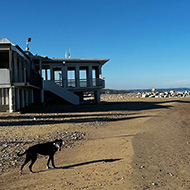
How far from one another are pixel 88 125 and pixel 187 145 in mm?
Answer: 6037

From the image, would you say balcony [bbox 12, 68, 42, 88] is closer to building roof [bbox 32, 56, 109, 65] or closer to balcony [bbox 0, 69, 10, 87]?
balcony [bbox 0, 69, 10, 87]

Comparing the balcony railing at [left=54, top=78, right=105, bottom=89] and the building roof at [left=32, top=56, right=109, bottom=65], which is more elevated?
the building roof at [left=32, top=56, right=109, bottom=65]

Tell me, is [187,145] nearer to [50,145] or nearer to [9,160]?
[50,145]

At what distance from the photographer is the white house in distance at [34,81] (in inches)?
647

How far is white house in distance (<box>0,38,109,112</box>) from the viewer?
1644cm

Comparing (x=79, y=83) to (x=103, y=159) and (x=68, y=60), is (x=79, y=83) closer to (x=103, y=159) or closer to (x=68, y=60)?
(x=68, y=60)

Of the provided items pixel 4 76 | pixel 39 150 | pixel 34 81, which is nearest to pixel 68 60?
pixel 34 81

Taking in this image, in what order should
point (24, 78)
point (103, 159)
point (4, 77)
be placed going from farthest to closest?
point (24, 78) → point (4, 77) → point (103, 159)

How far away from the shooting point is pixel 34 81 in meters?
19.4

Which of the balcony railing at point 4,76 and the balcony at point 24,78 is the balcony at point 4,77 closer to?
the balcony railing at point 4,76

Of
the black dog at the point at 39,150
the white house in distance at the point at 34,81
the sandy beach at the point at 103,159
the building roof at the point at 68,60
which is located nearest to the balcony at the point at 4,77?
the white house in distance at the point at 34,81

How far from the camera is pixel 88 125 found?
12781 mm

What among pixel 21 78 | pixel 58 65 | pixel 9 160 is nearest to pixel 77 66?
pixel 58 65

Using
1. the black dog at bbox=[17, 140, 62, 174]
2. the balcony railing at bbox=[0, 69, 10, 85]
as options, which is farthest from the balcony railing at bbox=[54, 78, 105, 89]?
the black dog at bbox=[17, 140, 62, 174]
